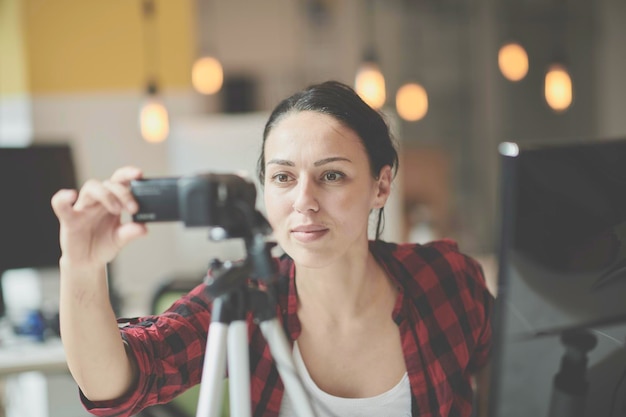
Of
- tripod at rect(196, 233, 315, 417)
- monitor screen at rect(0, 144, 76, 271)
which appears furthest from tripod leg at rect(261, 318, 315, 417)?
monitor screen at rect(0, 144, 76, 271)

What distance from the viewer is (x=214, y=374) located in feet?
3.13

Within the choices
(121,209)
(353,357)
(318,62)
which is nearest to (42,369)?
(353,357)

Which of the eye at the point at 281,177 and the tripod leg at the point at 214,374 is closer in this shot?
the tripod leg at the point at 214,374

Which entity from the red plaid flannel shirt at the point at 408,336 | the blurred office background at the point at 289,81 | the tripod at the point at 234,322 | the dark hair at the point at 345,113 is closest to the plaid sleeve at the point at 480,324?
the red plaid flannel shirt at the point at 408,336

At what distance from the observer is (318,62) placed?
696cm

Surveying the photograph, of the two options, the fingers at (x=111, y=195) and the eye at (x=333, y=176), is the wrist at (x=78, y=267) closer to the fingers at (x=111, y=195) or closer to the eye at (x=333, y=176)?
the fingers at (x=111, y=195)

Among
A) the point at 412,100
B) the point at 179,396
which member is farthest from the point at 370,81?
the point at 179,396

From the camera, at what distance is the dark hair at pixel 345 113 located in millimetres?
1450

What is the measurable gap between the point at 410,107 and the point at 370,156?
2.66 metres

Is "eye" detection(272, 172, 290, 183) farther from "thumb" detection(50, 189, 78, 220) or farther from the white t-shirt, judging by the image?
"thumb" detection(50, 189, 78, 220)

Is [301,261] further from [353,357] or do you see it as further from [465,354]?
[465,354]

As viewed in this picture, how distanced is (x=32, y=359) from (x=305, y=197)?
144 cm

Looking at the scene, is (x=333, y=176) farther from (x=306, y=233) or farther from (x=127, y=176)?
(x=127, y=176)

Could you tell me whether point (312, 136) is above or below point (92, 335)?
above
